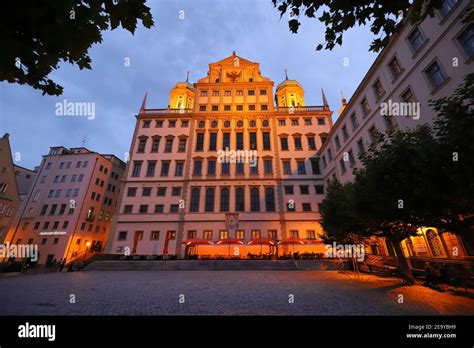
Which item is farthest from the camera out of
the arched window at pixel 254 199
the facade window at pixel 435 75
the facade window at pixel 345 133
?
the arched window at pixel 254 199

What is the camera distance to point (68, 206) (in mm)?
38375

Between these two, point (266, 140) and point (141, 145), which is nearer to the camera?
point (266, 140)

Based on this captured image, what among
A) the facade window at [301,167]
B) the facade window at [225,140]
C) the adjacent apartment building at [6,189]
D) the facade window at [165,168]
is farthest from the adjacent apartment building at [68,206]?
the facade window at [301,167]

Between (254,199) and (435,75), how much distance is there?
75.2 feet

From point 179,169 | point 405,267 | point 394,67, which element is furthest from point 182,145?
point 405,267

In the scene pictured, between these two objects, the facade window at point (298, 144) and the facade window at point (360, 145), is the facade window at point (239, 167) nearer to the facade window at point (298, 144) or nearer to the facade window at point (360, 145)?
the facade window at point (298, 144)

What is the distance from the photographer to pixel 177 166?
112ft

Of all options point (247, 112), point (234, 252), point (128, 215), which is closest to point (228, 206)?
point (234, 252)

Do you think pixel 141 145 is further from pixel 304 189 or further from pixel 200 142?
pixel 304 189

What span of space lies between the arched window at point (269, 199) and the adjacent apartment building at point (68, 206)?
2999 cm

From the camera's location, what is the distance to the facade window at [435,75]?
13328 mm

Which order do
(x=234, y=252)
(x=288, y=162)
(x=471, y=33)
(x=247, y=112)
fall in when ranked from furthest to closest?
(x=247, y=112) → (x=288, y=162) → (x=234, y=252) → (x=471, y=33)
